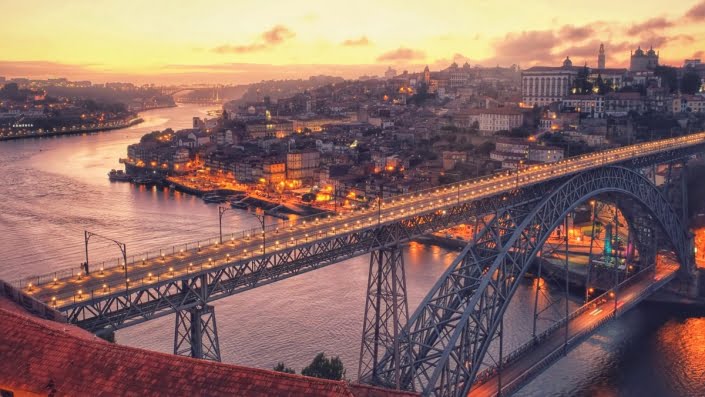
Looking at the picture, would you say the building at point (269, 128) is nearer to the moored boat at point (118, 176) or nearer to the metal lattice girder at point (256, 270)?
the moored boat at point (118, 176)

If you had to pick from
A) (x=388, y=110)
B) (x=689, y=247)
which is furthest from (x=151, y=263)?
(x=388, y=110)

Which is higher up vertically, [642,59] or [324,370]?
[642,59]

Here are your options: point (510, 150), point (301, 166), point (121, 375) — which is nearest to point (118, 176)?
point (301, 166)

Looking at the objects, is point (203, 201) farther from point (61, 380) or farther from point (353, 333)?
point (61, 380)

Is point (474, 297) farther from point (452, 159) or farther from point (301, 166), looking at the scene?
point (301, 166)

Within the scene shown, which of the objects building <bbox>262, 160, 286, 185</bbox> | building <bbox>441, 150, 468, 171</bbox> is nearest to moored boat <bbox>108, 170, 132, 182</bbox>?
building <bbox>262, 160, 286, 185</bbox>

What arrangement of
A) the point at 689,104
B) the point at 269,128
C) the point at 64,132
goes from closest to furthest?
the point at 689,104, the point at 269,128, the point at 64,132

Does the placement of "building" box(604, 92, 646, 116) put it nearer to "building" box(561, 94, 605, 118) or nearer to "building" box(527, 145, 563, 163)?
"building" box(561, 94, 605, 118)
